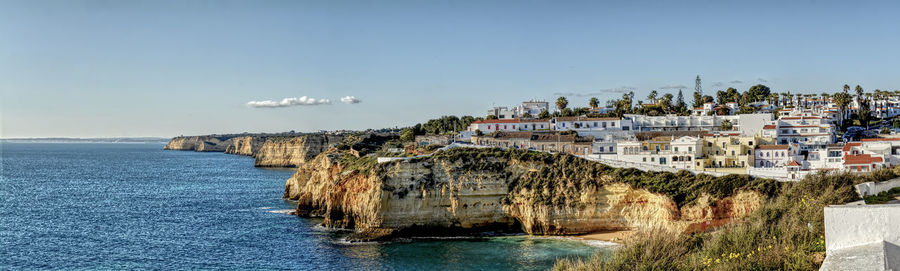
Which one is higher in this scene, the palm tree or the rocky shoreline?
the palm tree

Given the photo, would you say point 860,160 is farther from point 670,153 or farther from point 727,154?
point 670,153

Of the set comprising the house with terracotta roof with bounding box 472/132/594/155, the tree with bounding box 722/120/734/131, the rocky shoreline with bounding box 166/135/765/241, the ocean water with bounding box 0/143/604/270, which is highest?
the tree with bounding box 722/120/734/131

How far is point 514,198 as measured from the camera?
4309cm

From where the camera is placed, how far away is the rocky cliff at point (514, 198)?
39.3 metres

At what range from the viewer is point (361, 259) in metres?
35.9

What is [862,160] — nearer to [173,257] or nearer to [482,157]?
[482,157]

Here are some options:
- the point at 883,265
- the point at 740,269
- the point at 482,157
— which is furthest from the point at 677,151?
the point at 883,265

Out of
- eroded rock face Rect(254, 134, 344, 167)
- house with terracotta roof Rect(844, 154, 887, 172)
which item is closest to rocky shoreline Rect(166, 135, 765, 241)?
A: house with terracotta roof Rect(844, 154, 887, 172)

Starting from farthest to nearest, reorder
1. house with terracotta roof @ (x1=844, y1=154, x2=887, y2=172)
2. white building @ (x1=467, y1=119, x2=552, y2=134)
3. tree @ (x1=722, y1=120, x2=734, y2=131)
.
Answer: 1. white building @ (x1=467, y1=119, x2=552, y2=134)
2. tree @ (x1=722, y1=120, x2=734, y2=131)
3. house with terracotta roof @ (x1=844, y1=154, x2=887, y2=172)

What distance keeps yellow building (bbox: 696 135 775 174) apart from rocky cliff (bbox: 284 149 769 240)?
8442 mm

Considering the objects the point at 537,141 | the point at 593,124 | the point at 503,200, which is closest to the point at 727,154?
the point at 503,200

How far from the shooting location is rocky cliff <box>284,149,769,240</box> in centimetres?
3931

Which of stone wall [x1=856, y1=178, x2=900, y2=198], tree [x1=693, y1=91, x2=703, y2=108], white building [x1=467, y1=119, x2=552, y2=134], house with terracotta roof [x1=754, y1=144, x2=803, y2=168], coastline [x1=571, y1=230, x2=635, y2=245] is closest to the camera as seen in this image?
stone wall [x1=856, y1=178, x2=900, y2=198]

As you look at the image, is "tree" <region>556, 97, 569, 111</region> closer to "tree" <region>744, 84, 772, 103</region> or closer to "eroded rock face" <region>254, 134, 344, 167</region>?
"tree" <region>744, 84, 772, 103</region>
